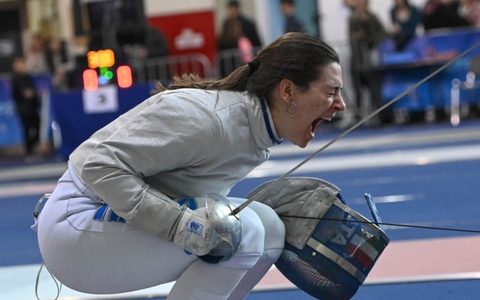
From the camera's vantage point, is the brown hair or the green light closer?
the brown hair

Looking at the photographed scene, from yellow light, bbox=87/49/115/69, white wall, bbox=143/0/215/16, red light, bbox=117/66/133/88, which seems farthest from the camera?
white wall, bbox=143/0/215/16

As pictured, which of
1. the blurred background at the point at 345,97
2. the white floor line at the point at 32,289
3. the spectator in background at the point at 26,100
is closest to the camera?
the white floor line at the point at 32,289

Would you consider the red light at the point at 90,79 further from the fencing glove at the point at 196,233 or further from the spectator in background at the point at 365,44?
the fencing glove at the point at 196,233

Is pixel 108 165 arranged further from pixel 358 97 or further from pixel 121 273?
pixel 358 97

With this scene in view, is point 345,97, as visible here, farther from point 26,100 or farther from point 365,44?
point 26,100

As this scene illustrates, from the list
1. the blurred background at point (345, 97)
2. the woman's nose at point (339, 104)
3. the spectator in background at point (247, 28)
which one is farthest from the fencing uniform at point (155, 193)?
the spectator in background at point (247, 28)

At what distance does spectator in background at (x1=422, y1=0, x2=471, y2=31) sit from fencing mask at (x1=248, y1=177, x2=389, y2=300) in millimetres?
7990

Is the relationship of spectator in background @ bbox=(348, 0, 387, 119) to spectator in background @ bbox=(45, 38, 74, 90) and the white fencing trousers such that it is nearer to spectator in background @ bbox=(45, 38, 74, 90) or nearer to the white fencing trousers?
spectator in background @ bbox=(45, 38, 74, 90)

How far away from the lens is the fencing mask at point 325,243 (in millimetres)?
2271

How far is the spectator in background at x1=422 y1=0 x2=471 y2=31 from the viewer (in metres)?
9.95

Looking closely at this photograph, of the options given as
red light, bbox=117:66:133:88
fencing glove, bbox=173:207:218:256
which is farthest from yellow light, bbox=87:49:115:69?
fencing glove, bbox=173:207:218:256

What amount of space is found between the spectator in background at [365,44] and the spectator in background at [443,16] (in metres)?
0.49

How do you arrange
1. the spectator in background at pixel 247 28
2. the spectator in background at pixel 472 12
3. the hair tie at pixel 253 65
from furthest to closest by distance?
1. the spectator in background at pixel 247 28
2. the spectator in background at pixel 472 12
3. the hair tie at pixel 253 65

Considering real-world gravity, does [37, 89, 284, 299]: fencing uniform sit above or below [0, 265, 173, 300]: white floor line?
above
